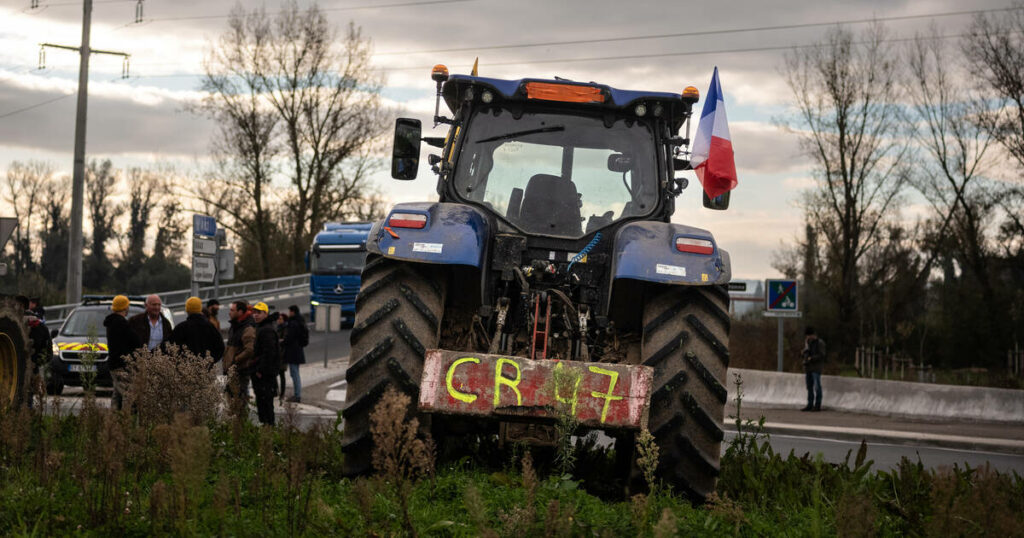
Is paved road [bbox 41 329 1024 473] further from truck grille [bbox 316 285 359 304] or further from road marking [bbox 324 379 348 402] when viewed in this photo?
truck grille [bbox 316 285 359 304]

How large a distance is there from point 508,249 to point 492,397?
1491 millimetres

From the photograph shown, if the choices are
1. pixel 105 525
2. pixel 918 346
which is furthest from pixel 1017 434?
pixel 918 346

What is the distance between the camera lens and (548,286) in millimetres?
7590

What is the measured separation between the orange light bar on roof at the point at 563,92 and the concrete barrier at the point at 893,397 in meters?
14.6

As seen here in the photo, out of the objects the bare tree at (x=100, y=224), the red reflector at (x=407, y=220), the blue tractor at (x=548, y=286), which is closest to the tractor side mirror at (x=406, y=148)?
the blue tractor at (x=548, y=286)

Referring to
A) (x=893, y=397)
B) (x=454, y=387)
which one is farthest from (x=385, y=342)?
(x=893, y=397)

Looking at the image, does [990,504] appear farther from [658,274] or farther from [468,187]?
[468,187]

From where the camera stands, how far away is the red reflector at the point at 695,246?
6.99 m

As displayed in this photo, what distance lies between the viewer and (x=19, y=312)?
33.2ft

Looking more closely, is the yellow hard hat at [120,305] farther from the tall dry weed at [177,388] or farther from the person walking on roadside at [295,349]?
the person walking on roadside at [295,349]

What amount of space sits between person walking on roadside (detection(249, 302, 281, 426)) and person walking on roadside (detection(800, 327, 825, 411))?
1072cm

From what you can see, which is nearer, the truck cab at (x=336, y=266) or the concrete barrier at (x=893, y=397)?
the concrete barrier at (x=893, y=397)

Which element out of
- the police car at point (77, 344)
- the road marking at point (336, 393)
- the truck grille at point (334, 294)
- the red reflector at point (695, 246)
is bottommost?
the road marking at point (336, 393)

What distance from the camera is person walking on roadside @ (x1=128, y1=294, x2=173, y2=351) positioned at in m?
13.1
